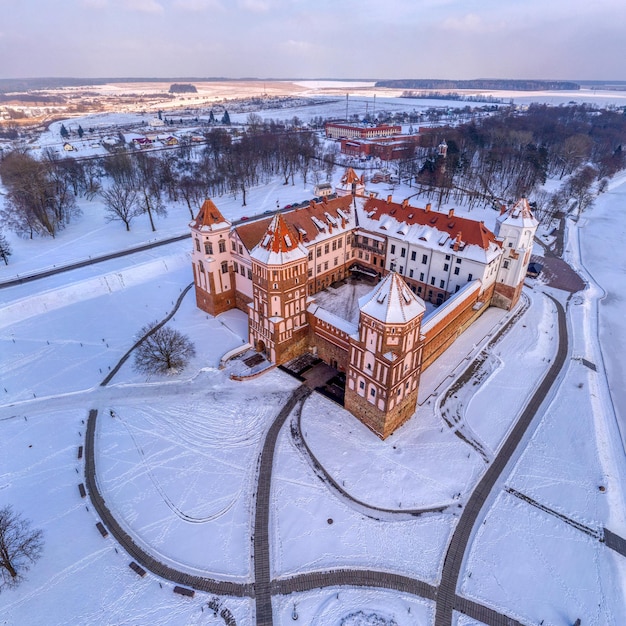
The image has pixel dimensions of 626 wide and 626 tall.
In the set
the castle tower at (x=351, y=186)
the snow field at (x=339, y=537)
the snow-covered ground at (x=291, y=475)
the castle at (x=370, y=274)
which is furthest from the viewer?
the castle tower at (x=351, y=186)

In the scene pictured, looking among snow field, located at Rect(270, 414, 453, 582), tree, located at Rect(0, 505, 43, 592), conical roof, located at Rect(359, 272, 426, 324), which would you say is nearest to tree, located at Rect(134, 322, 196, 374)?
tree, located at Rect(0, 505, 43, 592)

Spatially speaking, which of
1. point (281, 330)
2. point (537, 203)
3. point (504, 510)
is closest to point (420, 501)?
point (504, 510)

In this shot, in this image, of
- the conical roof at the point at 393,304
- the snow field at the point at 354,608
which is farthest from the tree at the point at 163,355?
the snow field at the point at 354,608

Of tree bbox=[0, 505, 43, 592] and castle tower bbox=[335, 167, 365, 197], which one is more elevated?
castle tower bbox=[335, 167, 365, 197]

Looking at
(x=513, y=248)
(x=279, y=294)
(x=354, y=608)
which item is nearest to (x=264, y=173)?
(x=513, y=248)

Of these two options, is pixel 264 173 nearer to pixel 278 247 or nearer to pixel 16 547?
pixel 278 247

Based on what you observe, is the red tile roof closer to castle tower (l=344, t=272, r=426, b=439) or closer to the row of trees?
castle tower (l=344, t=272, r=426, b=439)

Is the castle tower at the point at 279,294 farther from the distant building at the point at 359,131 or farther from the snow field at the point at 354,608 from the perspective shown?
the distant building at the point at 359,131
